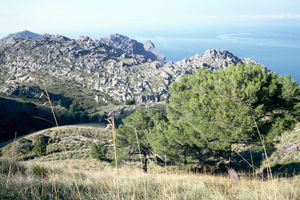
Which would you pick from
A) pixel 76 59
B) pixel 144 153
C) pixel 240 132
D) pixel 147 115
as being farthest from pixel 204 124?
pixel 76 59

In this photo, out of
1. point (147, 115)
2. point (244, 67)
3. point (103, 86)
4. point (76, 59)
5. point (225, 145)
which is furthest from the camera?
point (76, 59)

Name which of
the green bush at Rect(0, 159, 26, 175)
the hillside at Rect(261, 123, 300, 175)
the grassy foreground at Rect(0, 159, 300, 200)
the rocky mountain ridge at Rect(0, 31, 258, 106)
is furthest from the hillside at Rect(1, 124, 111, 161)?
the rocky mountain ridge at Rect(0, 31, 258, 106)

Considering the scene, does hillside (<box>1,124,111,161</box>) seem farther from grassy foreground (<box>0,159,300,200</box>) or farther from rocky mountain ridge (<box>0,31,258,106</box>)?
rocky mountain ridge (<box>0,31,258,106</box>)

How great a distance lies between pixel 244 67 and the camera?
11070mm

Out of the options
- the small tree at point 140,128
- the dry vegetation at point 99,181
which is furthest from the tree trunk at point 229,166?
the small tree at point 140,128

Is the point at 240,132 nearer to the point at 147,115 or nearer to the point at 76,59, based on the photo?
the point at 147,115

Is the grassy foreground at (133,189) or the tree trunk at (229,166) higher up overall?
the grassy foreground at (133,189)

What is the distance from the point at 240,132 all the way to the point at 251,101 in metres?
1.72

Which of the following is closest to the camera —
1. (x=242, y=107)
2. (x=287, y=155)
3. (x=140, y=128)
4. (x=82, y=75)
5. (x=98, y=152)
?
(x=242, y=107)

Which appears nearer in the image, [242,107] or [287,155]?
[242,107]

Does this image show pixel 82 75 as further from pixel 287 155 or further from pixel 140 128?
pixel 287 155

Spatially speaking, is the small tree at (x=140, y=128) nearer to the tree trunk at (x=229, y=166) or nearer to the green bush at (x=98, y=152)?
the tree trunk at (x=229, y=166)

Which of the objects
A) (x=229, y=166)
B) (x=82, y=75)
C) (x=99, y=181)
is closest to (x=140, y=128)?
(x=229, y=166)

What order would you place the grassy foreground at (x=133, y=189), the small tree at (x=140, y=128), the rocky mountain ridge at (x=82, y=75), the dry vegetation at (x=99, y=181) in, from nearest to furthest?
the grassy foreground at (x=133, y=189) < the dry vegetation at (x=99, y=181) < the small tree at (x=140, y=128) < the rocky mountain ridge at (x=82, y=75)
